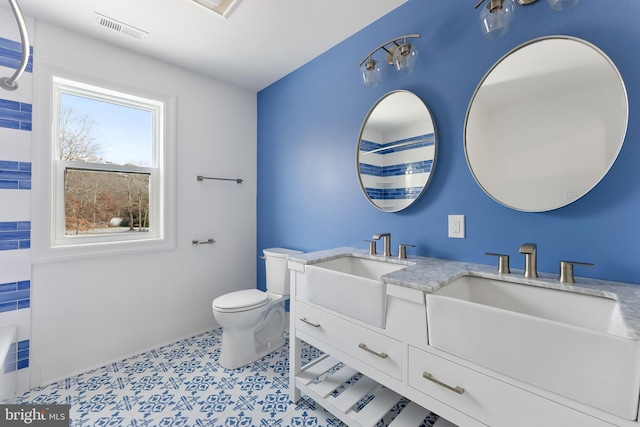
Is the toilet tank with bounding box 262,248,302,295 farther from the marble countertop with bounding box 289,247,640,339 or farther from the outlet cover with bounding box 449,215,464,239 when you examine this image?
the outlet cover with bounding box 449,215,464,239

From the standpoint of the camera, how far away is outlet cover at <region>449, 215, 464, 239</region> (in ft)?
4.65

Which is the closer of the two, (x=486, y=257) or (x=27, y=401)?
(x=486, y=257)

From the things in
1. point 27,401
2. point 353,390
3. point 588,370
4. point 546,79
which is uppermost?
point 546,79

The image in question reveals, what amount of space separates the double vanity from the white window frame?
1419 mm

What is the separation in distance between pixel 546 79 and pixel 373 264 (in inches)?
47.3

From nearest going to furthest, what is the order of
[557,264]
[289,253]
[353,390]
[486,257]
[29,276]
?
[557,264] → [486,257] → [353,390] → [29,276] → [289,253]

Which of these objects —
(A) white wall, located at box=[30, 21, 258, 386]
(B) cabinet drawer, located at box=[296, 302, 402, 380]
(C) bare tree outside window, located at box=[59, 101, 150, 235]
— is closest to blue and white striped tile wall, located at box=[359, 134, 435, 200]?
(B) cabinet drawer, located at box=[296, 302, 402, 380]

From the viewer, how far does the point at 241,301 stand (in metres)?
1.97

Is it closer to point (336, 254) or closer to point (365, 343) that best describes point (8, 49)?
point (336, 254)

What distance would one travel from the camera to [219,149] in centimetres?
259

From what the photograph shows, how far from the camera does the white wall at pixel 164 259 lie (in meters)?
1.80

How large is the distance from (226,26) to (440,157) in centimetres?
162

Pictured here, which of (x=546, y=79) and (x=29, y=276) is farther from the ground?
(x=546, y=79)

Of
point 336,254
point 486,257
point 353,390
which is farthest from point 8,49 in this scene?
point 486,257
